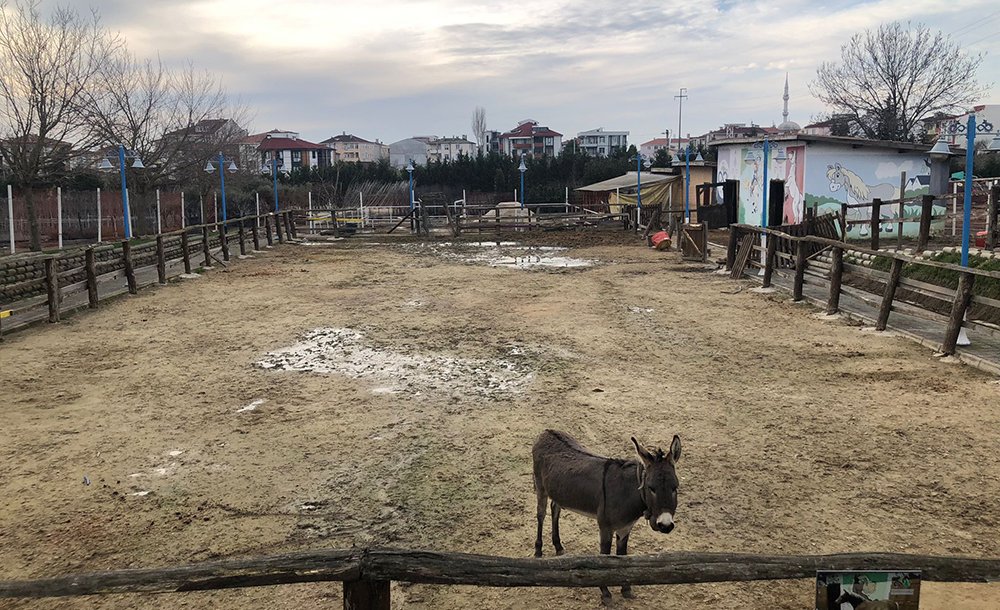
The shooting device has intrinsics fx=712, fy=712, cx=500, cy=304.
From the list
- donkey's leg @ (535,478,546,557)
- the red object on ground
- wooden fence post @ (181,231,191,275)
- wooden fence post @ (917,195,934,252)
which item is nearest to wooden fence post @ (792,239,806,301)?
wooden fence post @ (917,195,934,252)

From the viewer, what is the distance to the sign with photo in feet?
8.51

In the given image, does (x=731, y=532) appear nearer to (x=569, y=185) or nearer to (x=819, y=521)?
(x=819, y=521)

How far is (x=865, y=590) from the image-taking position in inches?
103

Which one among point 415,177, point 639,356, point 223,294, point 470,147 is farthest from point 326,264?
point 470,147

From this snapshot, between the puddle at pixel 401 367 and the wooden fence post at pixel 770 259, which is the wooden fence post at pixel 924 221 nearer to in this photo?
the wooden fence post at pixel 770 259

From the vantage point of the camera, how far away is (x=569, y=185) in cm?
5356

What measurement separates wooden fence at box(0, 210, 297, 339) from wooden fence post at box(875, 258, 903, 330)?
1302 centimetres

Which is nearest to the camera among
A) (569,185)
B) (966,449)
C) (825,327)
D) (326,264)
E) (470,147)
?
(966,449)

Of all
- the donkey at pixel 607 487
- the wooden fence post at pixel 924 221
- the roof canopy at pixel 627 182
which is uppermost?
the roof canopy at pixel 627 182

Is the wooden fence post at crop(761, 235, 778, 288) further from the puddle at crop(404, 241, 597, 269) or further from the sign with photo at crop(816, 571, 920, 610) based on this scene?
the sign with photo at crop(816, 571, 920, 610)

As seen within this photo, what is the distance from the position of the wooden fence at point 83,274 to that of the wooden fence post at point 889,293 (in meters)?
13.0

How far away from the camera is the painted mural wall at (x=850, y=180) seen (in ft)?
73.9

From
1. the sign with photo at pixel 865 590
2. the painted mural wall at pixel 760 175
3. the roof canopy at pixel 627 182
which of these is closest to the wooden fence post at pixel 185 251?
Result: the painted mural wall at pixel 760 175

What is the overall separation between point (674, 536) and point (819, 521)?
1021mm
